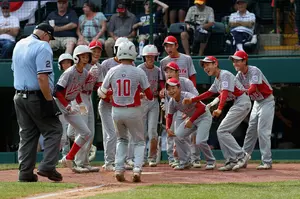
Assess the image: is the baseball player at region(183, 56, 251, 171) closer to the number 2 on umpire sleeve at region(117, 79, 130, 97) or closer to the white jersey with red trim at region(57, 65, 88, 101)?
the white jersey with red trim at region(57, 65, 88, 101)

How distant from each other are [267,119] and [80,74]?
305 cm

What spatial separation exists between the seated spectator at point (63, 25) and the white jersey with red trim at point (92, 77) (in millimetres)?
3876

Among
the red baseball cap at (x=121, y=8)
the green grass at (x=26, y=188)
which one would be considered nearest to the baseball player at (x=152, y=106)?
the red baseball cap at (x=121, y=8)

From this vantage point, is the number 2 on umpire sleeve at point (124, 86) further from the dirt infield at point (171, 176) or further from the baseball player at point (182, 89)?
the baseball player at point (182, 89)

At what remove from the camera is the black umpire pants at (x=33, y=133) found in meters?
10.6

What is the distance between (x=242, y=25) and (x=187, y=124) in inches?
176

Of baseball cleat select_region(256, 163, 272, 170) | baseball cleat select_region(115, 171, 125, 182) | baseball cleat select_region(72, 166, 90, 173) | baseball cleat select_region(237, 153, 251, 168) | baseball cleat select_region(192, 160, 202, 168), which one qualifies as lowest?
baseball cleat select_region(192, 160, 202, 168)

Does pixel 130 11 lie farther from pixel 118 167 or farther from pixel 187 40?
pixel 118 167

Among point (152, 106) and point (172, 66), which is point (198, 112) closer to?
point (172, 66)

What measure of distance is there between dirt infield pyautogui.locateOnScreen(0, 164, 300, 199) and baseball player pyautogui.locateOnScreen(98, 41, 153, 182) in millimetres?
301

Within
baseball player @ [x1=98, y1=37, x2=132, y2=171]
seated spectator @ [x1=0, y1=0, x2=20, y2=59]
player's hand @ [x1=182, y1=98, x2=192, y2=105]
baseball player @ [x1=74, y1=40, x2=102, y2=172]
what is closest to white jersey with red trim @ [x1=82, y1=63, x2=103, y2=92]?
baseball player @ [x1=74, y1=40, x2=102, y2=172]

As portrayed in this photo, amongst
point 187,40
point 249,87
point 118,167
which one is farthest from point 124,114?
point 187,40

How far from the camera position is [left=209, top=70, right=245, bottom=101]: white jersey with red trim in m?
12.5

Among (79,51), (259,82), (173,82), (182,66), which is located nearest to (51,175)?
(79,51)
